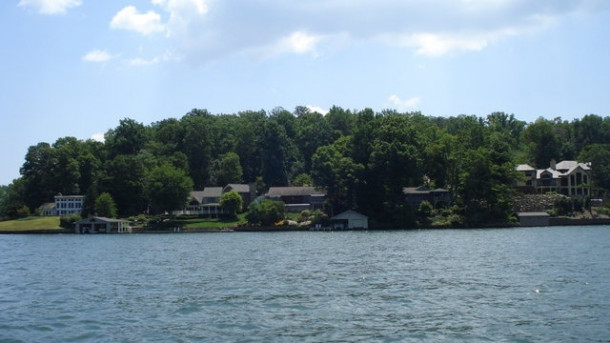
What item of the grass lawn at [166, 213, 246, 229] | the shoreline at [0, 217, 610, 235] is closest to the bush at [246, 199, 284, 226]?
the shoreline at [0, 217, 610, 235]

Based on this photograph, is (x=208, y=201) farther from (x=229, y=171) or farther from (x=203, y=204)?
(x=229, y=171)

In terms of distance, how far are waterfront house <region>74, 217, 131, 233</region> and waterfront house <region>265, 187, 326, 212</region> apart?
2801 cm

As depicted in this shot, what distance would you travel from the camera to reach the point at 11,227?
11412cm

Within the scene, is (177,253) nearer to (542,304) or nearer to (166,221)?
(542,304)

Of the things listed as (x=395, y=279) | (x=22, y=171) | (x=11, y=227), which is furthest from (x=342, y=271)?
(x=22, y=171)

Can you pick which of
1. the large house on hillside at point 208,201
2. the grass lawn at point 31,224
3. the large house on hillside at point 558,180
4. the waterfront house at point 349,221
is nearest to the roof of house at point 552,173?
the large house on hillside at point 558,180

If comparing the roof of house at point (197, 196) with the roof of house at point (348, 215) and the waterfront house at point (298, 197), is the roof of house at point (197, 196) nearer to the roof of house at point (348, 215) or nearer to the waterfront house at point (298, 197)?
the waterfront house at point (298, 197)

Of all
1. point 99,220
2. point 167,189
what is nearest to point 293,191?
point 167,189

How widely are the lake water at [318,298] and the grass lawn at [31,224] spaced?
66760 millimetres

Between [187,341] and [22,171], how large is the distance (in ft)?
409

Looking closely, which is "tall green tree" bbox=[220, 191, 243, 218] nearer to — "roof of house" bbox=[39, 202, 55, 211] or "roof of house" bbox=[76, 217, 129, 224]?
"roof of house" bbox=[76, 217, 129, 224]

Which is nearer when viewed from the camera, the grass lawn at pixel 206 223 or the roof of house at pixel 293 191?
the grass lawn at pixel 206 223

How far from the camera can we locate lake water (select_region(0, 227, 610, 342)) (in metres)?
21.8

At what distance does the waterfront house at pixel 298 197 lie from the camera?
122m
